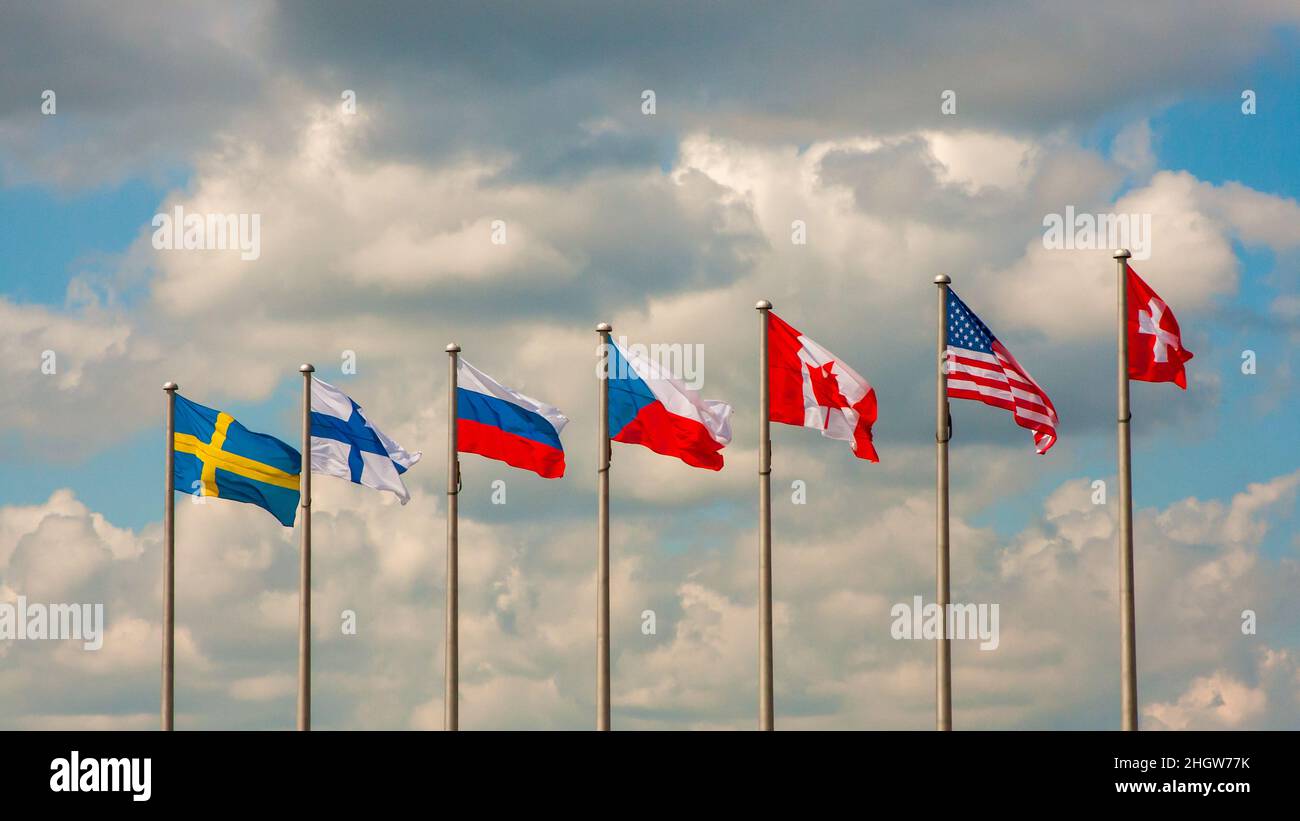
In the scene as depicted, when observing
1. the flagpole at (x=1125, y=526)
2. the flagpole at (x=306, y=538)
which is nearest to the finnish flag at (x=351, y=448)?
the flagpole at (x=306, y=538)

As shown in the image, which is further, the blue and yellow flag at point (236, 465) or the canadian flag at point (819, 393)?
the blue and yellow flag at point (236, 465)

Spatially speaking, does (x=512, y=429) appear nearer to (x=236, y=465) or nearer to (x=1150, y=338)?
(x=236, y=465)

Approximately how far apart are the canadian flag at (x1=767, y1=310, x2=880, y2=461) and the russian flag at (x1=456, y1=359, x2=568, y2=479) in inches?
197

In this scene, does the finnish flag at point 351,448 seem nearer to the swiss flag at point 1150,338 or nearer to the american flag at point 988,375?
the american flag at point 988,375

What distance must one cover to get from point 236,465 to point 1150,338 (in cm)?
2070

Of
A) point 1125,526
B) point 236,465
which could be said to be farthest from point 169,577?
point 1125,526

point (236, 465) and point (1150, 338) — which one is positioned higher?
point (1150, 338)

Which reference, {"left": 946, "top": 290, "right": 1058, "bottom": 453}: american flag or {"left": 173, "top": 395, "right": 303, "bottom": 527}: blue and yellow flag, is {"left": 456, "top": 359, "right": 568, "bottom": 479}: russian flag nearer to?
{"left": 173, "top": 395, "right": 303, "bottom": 527}: blue and yellow flag

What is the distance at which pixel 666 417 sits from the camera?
41312 mm

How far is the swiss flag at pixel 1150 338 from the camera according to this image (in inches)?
1527

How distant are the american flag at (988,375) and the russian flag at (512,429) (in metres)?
8.64
